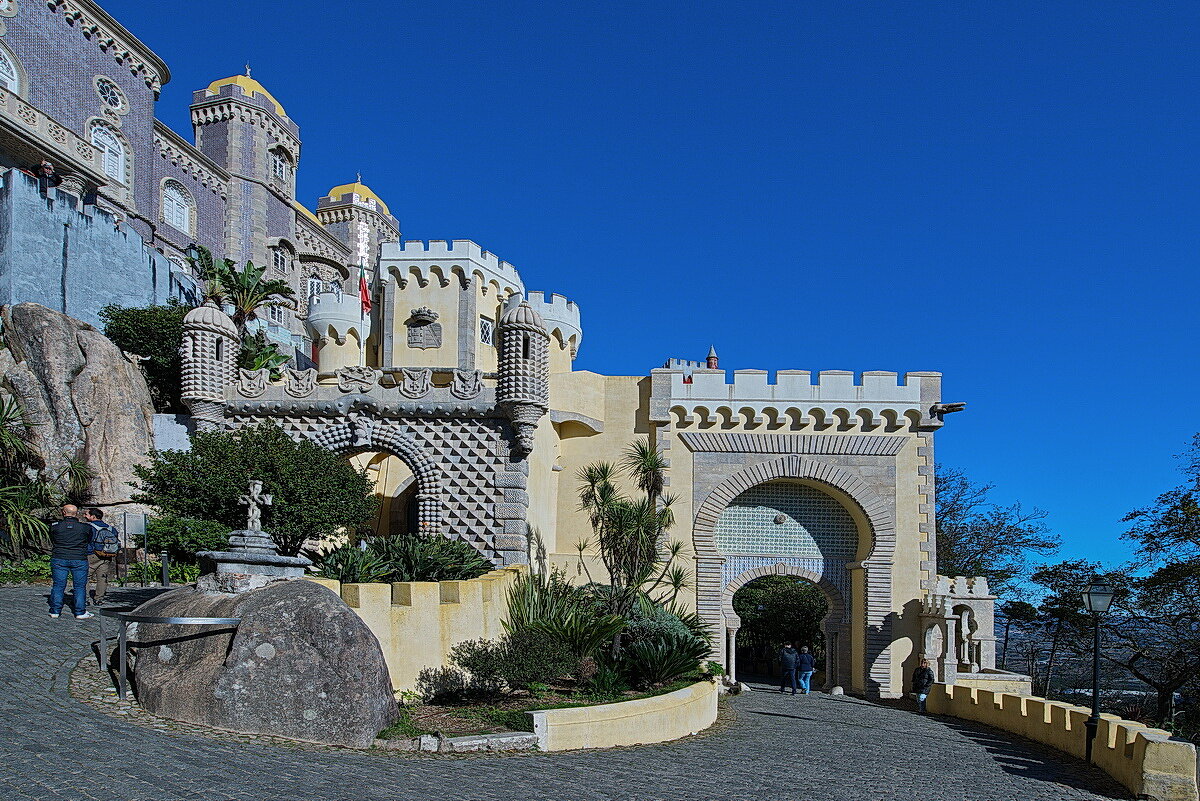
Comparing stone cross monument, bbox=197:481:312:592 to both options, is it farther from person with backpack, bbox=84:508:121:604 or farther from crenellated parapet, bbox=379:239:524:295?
crenellated parapet, bbox=379:239:524:295

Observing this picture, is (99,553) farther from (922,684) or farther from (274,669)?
(922,684)

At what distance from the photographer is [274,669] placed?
8.96 metres

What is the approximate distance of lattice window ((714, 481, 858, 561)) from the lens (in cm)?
2380

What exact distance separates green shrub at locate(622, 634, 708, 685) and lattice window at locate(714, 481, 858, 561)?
896 cm

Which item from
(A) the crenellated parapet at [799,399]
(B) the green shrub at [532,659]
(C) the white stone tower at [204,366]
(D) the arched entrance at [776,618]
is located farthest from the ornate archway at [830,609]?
(C) the white stone tower at [204,366]

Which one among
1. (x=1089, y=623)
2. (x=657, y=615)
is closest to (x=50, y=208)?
(x=657, y=615)

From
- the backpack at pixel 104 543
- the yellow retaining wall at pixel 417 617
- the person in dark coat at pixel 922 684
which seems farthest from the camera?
the person in dark coat at pixel 922 684

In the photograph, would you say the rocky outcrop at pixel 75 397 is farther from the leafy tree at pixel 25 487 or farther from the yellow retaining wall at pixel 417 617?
the yellow retaining wall at pixel 417 617

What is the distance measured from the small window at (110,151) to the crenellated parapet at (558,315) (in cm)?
1811

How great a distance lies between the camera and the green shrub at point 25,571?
1641 cm

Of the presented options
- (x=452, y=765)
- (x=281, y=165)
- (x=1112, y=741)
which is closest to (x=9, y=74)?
(x=281, y=165)

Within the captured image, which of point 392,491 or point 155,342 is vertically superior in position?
point 155,342

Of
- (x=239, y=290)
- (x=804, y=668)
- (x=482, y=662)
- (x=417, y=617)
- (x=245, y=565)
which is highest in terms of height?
(x=239, y=290)

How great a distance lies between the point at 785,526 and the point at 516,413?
8.73 metres
